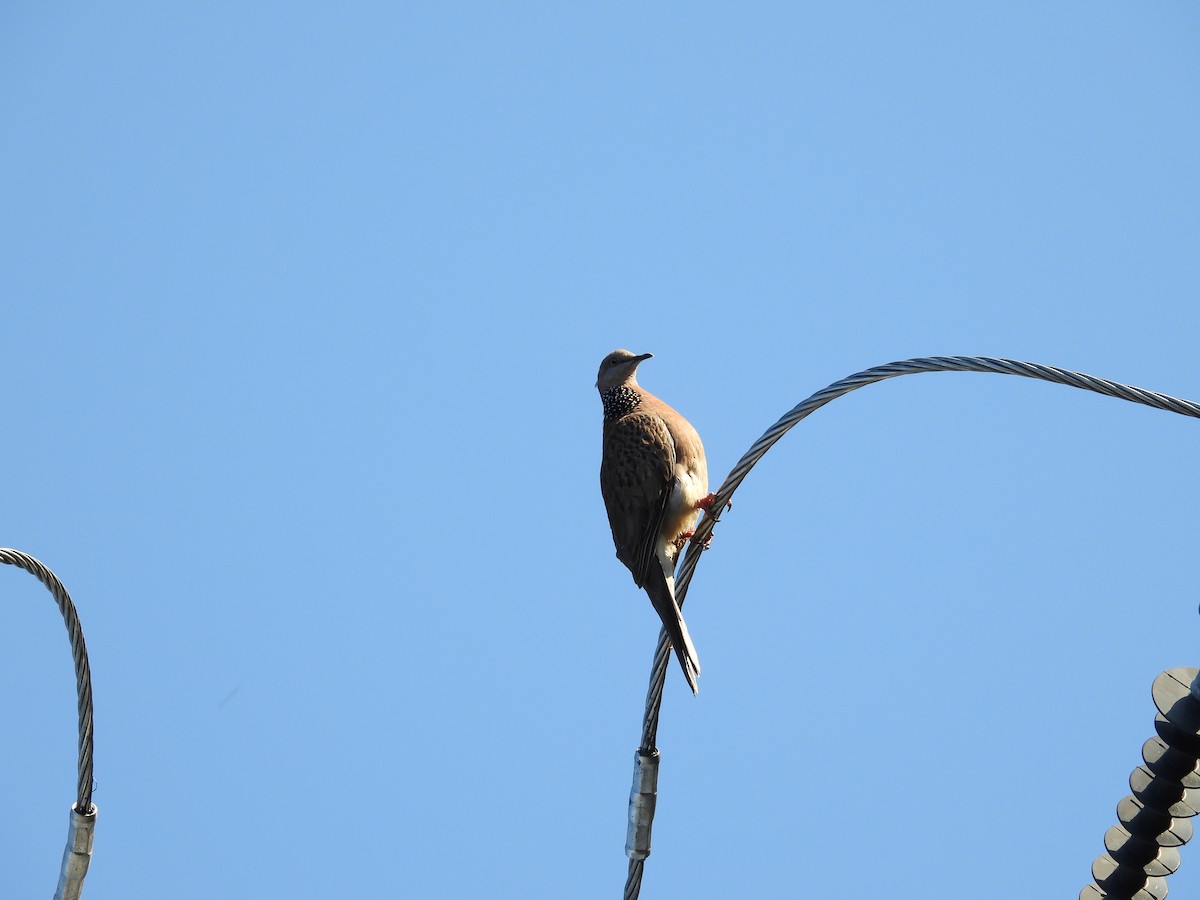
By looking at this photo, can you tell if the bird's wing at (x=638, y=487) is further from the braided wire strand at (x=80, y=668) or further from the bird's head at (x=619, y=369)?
the braided wire strand at (x=80, y=668)

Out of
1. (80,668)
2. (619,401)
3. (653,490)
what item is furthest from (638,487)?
(80,668)

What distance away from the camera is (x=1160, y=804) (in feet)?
15.9

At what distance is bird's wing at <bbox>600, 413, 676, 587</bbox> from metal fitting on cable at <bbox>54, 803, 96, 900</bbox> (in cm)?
281

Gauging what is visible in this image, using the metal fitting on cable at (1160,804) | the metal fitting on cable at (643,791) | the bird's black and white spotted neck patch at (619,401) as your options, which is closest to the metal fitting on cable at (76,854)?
the metal fitting on cable at (643,791)

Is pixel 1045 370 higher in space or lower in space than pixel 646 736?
higher

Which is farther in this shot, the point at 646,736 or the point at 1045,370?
the point at 646,736

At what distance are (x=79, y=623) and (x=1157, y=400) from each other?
15.3 ft

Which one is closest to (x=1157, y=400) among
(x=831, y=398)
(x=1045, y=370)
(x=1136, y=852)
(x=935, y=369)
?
(x=1045, y=370)

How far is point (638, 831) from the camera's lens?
18.0 feet

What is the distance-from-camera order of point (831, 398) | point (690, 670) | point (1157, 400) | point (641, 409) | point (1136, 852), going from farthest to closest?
point (641, 409) → point (690, 670) → point (831, 398) → point (1136, 852) → point (1157, 400)

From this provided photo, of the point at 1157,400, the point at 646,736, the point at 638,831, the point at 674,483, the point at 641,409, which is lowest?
the point at 638,831

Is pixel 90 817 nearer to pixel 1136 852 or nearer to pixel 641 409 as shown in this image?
pixel 641 409

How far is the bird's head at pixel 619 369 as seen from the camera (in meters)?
8.41

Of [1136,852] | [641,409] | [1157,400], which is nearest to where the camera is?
[1157,400]
